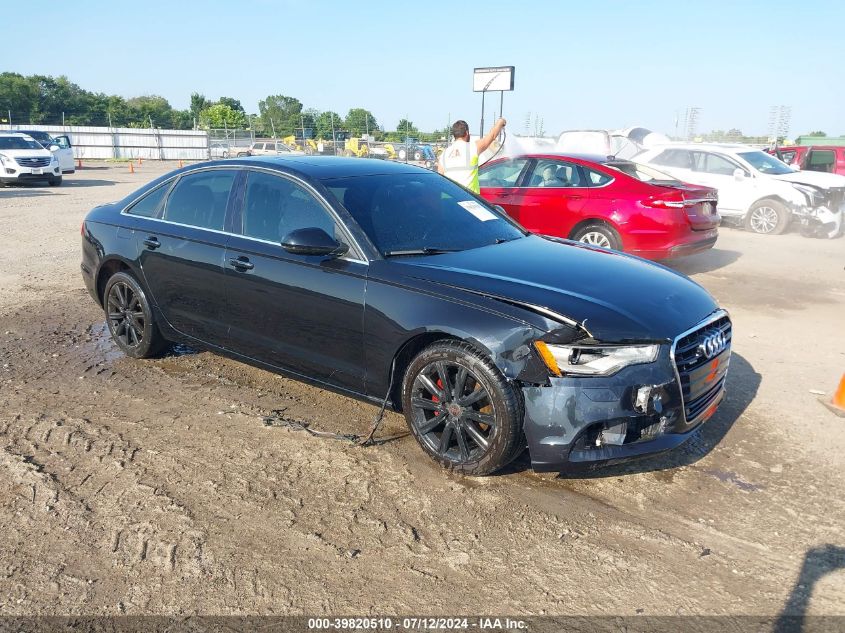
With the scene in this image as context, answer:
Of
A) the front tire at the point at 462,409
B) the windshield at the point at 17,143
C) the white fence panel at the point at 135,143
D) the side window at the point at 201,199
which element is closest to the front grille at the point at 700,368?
the front tire at the point at 462,409

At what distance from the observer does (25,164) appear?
21750 mm

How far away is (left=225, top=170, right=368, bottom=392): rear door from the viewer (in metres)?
4.02

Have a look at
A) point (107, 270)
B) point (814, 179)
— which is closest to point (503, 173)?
point (107, 270)

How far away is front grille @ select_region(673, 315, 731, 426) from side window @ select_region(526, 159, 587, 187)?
5113mm

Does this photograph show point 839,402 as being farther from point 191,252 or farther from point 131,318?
point 131,318

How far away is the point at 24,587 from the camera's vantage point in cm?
279

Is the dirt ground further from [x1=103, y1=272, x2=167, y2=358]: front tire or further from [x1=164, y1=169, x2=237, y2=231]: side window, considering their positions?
[x1=164, y1=169, x2=237, y2=231]: side window

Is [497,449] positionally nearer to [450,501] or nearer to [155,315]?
[450,501]

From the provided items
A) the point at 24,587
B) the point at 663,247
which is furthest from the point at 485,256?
the point at 663,247

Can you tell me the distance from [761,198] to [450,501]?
1177 centimetres

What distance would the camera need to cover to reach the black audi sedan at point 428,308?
131 inches

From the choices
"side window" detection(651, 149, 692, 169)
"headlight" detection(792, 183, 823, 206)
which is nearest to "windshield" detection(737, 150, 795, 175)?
"headlight" detection(792, 183, 823, 206)

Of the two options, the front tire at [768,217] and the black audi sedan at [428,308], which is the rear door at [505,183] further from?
the front tire at [768,217]

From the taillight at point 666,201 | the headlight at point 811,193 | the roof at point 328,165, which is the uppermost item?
the roof at point 328,165
